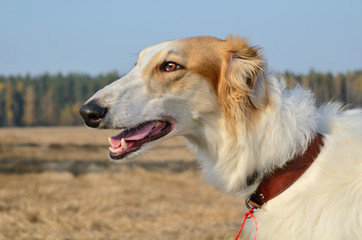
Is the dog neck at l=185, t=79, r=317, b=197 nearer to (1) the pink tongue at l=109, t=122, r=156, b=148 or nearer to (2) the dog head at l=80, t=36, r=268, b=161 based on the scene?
(2) the dog head at l=80, t=36, r=268, b=161

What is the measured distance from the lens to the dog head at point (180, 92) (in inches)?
139

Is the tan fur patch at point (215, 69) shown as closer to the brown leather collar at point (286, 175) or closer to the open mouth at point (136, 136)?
the open mouth at point (136, 136)

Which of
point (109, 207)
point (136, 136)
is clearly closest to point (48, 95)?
point (109, 207)

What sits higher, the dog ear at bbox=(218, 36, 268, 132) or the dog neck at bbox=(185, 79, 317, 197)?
the dog ear at bbox=(218, 36, 268, 132)

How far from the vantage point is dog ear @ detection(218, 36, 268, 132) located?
3.46 meters

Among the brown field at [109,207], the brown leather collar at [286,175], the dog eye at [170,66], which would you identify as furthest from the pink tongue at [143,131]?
the brown leather collar at [286,175]

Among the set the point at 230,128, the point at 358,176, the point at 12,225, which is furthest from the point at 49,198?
the point at 358,176

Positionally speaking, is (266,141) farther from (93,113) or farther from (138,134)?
(93,113)

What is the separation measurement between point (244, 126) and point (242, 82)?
38 centimetres

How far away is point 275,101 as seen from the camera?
3.41m

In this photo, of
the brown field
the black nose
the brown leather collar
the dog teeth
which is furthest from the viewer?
the brown field

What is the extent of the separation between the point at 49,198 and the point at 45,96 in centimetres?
8043

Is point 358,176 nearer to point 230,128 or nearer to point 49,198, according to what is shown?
point 230,128

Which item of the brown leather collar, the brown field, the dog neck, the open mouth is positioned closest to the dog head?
the open mouth
